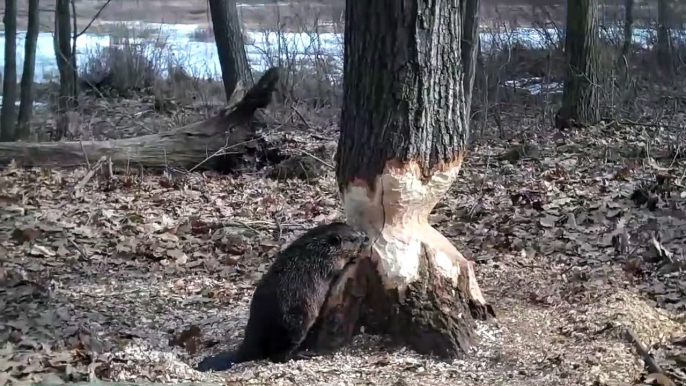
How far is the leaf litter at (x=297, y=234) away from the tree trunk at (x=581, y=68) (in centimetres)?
115

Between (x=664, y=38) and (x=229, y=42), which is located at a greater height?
(x=664, y=38)

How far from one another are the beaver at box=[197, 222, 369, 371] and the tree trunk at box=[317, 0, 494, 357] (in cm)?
11

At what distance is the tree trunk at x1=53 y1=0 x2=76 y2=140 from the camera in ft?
38.9

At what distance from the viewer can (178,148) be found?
9234mm

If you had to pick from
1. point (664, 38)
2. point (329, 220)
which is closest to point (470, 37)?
point (329, 220)

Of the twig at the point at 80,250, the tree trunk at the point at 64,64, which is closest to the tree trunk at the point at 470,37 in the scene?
the twig at the point at 80,250

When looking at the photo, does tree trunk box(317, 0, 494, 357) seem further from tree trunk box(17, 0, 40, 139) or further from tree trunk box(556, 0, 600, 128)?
tree trunk box(17, 0, 40, 139)

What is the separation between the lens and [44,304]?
18.0 ft

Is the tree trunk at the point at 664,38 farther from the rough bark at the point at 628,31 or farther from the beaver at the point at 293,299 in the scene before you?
the beaver at the point at 293,299

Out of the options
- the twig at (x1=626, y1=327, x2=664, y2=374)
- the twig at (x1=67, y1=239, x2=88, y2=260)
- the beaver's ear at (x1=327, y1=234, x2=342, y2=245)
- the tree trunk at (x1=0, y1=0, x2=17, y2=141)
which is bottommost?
the twig at (x1=67, y1=239, x2=88, y2=260)

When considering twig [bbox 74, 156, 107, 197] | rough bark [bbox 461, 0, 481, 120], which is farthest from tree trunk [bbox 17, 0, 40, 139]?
rough bark [bbox 461, 0, 481, 120]

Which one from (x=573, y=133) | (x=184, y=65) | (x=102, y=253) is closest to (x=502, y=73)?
(x=573, y=133)

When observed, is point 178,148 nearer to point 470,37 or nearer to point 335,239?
point 470,37

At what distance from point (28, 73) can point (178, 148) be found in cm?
330
